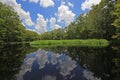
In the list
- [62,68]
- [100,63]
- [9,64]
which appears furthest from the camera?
[9,64]

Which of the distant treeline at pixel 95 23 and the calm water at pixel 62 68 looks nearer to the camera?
the calm water at pixel 62 68

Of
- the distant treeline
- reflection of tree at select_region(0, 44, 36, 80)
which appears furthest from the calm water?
the distant treeline

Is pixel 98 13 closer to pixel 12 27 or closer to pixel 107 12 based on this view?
pixel 107 12

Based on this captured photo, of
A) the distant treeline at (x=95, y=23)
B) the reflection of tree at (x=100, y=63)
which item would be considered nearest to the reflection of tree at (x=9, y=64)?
the reflection of tree at (x=100, y=63)

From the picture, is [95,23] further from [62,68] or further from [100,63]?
[62,68]

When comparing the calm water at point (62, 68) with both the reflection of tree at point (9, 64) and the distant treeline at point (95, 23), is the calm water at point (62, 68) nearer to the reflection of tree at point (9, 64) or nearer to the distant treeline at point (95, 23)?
the reflection of tree at point (9, 64)

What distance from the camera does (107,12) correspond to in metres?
74.9

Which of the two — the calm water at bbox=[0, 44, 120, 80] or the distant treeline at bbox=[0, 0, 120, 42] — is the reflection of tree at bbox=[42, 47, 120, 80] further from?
the distant treeline at bbox=[0, 0, 120, 42]

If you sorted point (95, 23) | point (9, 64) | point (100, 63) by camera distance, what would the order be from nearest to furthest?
point (100, 63) < point (9, 64) < point (95, 23)

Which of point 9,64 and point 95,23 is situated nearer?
point 9,64

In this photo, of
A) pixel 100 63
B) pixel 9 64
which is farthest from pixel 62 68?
pixel 9 64

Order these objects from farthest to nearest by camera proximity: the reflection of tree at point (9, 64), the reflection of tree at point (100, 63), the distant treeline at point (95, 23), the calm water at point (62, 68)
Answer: the distant treeline at point (95, 23) → the reflection of tree at point (100, 63) → the reflection of tree at point (9, 64) → the calm water at point (62, 68)

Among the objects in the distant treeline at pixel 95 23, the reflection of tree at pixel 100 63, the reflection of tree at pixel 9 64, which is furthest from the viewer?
the distant treeline at pixel 95 23

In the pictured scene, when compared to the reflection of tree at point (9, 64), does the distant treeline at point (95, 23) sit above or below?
above
